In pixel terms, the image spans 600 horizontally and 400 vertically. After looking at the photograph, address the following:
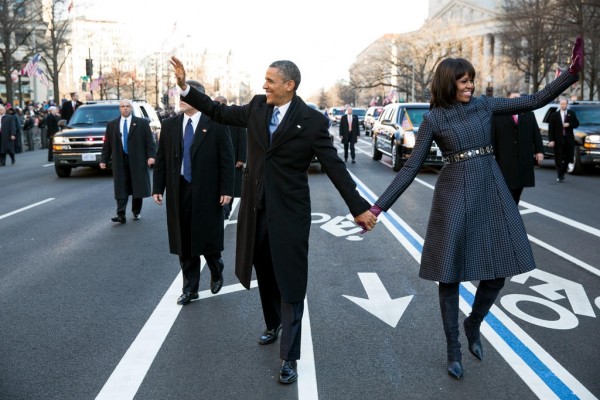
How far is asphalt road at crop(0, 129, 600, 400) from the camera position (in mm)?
4094

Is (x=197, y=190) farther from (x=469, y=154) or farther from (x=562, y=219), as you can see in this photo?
(x=562, y=219)

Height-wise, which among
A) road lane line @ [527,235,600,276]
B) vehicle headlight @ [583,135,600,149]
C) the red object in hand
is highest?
the red object in hand

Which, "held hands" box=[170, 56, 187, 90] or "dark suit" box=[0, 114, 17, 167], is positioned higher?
"held hands" box=[170, 56, 187, 90]

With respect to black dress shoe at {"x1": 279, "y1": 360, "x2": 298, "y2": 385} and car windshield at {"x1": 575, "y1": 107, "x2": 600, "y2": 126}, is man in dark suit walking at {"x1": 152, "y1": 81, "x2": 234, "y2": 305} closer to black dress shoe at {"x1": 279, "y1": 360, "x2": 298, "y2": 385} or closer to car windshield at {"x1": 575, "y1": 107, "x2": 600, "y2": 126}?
black dress shoe at {"x1": 279, "y1": 360, "x2": 298, "y2": 385}

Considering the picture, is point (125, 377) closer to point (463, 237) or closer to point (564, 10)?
point (463, 237)

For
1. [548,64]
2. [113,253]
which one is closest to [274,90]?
[113,253]

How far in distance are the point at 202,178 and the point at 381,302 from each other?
187 cm

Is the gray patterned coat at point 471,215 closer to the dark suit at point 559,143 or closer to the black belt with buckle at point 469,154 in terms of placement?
the black belt with buckle at point 469,154

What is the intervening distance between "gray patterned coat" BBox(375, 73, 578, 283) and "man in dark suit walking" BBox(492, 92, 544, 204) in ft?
13.4

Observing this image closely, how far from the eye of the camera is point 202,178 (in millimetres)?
5836

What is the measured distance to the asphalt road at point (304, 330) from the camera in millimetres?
4094

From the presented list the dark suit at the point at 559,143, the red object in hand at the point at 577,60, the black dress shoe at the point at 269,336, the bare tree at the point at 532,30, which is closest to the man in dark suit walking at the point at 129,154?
the black dress shoe at the point at 269,336

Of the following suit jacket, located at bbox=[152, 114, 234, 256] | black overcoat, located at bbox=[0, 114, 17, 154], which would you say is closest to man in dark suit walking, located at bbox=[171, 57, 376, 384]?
suit jacket, located at bbox=[152, 114, 234, 256]

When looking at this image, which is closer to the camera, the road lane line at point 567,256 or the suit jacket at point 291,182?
the suit jacket at point 291,182
